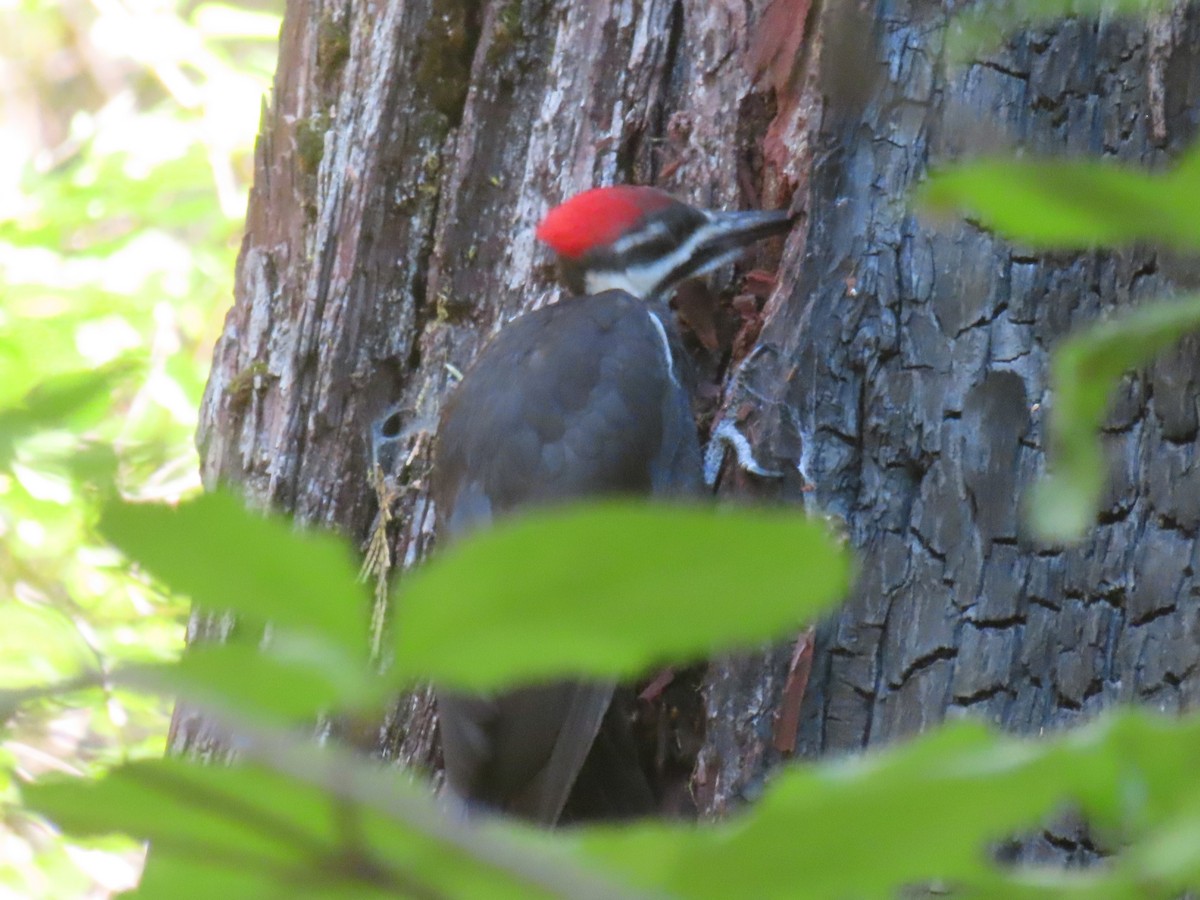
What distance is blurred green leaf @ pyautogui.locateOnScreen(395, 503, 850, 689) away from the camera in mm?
460

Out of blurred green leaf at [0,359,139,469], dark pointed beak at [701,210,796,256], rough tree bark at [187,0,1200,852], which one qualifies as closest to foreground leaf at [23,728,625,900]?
blurred green leaf at [0,359,139,469]

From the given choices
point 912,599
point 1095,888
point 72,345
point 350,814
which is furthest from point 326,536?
point 72,345

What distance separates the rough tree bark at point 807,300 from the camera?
86.9 inches

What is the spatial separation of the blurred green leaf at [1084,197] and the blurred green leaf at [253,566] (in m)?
0.26

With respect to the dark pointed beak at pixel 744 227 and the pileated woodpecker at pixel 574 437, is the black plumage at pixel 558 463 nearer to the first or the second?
the pileated woodpecker at pixel 574 437

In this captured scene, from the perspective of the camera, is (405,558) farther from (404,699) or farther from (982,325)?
(982,325)

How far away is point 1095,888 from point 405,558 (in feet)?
8.53

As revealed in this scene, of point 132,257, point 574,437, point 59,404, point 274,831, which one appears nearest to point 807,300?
point 574,437

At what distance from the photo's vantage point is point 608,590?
47cm

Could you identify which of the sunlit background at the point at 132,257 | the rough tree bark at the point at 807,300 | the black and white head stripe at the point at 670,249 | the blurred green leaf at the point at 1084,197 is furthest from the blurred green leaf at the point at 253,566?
the sunlit background at the point at 132,257

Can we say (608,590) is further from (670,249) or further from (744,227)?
(670,249)

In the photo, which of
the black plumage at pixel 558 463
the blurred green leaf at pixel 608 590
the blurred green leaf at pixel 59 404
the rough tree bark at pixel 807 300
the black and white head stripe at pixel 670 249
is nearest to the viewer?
the blurred green leaf at pixel 608 590

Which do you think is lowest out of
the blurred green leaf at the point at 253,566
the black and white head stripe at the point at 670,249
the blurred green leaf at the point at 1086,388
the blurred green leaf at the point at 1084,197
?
the black and white head stripe at the point at 670,249

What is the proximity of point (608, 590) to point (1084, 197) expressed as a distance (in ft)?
0.73
